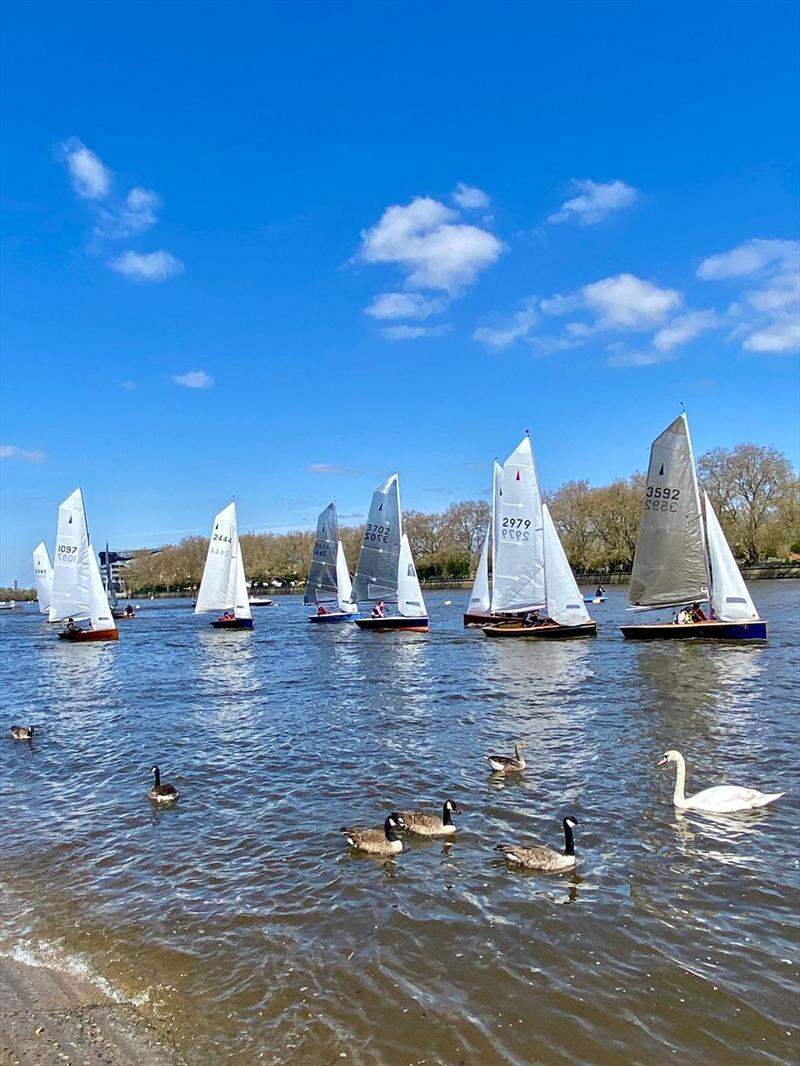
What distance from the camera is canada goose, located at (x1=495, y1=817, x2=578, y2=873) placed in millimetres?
8859

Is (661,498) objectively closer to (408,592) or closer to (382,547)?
(408,592)

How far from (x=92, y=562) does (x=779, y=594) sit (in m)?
54.6

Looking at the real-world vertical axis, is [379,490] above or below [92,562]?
above

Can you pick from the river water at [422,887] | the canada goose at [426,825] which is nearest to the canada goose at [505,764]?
the river water at [422,887]

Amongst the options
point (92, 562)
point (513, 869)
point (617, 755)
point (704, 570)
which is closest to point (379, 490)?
point (92, 562)

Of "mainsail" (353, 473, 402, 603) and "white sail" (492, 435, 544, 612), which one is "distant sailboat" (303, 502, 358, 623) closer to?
"mainsail" (353, 473, 402, 603)

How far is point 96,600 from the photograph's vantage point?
4600cm

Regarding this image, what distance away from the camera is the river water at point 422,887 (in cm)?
612

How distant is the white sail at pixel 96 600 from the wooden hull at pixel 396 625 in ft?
53.0

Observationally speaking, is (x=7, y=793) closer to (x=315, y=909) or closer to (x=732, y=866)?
(x=315, y=909)

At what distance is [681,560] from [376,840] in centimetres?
2825

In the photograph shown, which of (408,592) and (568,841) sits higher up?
(408,592)

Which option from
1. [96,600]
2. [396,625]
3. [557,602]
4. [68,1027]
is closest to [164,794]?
[68,1027]

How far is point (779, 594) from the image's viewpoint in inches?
2504
